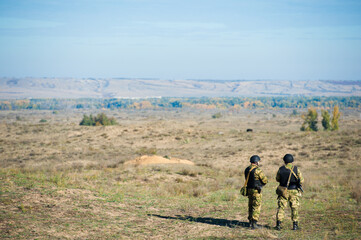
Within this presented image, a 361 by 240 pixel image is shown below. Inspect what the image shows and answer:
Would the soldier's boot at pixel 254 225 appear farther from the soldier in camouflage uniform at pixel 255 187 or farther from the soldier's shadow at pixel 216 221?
the soldier's shadow at pixel 216 221

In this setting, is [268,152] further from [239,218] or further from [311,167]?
[239,218]

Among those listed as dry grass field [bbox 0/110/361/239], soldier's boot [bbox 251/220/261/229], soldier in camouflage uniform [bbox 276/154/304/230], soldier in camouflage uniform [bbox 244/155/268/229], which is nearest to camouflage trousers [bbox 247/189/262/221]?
soldier in camouflage uniform [bbox 244/155/268/229]

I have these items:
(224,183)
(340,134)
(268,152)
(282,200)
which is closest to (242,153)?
(268,152)

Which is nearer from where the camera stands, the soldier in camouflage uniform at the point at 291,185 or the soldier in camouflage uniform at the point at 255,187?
the soldier in camouflage uniform at the point at 291,185

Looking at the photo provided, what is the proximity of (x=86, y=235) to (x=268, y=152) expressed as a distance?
28.4 m

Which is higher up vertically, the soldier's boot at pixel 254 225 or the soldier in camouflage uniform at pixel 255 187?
the soldier in camouflage uniform at pixel 255 187

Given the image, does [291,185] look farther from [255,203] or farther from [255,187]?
[255,203]

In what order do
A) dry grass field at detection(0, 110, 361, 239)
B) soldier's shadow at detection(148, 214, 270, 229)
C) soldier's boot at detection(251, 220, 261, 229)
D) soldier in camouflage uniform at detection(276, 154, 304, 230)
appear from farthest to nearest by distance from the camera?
soldier's shadow at detection(148, 214, 270, 229), soldier's boot at detection(251, 220, 261, 229), soldier in camouflage uniform at detection(276, 154, 304, 230), dry grass field at detection(0, 110, 361, 239)

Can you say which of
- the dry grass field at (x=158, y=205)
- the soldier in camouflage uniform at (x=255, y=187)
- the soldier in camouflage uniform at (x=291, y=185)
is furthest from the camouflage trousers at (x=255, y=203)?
the soldier in camouflage uniform at (x=291, y=185)

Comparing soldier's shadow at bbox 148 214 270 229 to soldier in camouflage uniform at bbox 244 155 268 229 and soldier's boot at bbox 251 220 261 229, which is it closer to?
soldier's boot at bbox 251 220 261 229

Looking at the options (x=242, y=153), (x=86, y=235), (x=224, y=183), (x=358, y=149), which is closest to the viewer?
(x=86, y=235)

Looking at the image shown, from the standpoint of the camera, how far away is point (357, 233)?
354 inches

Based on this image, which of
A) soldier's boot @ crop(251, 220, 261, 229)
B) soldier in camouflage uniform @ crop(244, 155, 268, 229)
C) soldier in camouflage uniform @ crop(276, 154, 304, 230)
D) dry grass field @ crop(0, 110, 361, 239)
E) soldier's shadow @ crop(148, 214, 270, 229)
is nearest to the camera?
dry grass field @ crop(0, 110, 361, 239)

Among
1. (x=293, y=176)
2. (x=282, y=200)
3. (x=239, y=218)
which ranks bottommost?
(x=239, y=218)
